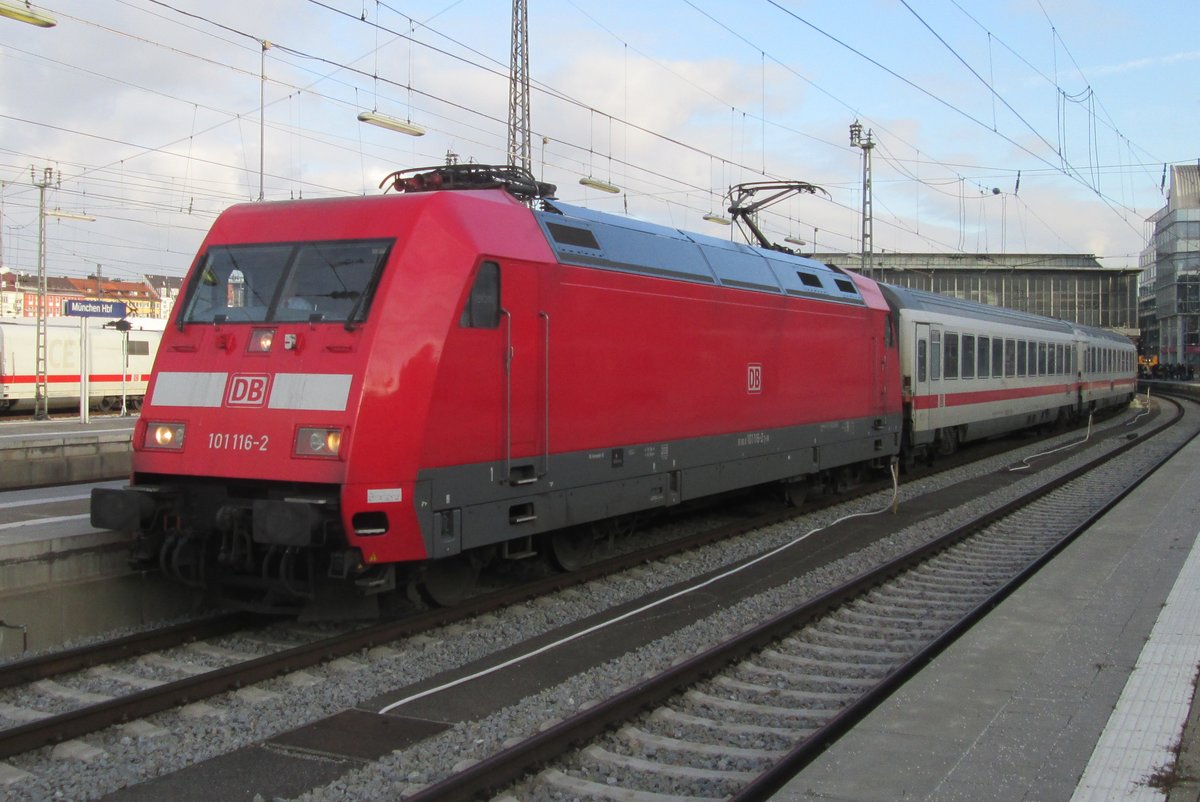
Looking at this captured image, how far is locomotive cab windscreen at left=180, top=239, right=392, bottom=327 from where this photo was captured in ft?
24.6

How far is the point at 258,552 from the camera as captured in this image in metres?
7.45

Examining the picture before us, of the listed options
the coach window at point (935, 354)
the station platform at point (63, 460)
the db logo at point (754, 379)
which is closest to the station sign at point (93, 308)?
the station platform at point (63, 460)

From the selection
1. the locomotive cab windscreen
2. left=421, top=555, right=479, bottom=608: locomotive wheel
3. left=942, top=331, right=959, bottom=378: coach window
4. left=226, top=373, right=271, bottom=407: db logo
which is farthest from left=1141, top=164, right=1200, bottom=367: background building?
left=226, top=373, right=271, bottom=407: db logo

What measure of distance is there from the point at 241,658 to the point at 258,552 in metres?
0.77

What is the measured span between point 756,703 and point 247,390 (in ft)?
14.1

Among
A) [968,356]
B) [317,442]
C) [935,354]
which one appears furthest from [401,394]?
[968,356]

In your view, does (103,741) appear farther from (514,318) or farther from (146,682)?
(514,318)

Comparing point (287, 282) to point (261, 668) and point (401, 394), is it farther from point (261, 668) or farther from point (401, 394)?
point (261, 668)

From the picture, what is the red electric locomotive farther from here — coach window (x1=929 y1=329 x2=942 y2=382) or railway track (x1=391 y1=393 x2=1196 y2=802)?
coach window (x1=929 y1=329 x2=942 y2=382)

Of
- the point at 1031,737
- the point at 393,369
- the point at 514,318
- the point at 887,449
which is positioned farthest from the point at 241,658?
the point at 887,449

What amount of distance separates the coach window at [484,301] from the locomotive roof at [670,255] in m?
0.97

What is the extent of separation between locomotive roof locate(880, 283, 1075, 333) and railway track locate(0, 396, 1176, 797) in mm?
12407

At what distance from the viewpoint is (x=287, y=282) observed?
7.86 metres

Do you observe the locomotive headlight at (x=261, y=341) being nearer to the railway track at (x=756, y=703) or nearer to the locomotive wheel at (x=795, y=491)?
the railway track at (x=756, y=703)
